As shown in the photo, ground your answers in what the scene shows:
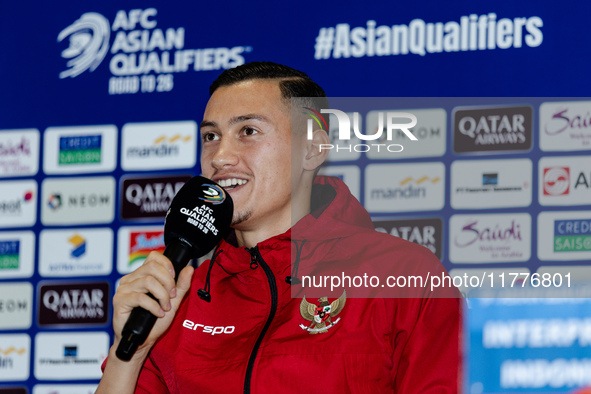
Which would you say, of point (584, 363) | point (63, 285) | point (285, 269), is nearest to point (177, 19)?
point (63, 285)

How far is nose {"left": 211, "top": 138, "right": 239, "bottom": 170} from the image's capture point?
152 cm

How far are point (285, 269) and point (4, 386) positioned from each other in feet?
4.55

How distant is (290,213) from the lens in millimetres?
1631

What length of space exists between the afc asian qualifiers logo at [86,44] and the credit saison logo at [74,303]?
27.5 inches

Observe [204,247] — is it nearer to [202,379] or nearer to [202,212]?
[202,212]

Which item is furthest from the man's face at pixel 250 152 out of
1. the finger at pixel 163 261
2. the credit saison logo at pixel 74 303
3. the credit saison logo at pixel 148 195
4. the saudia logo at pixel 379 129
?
the credit saison logo at pixel 74 303

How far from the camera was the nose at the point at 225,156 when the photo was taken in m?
1.52

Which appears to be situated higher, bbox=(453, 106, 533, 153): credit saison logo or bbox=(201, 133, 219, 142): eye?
bbox=(453, 106, 533, 153): credit saison logo

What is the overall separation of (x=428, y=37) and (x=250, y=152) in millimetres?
914

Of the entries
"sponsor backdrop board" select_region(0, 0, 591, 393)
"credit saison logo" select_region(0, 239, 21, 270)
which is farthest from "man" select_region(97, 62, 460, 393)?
"credit saison logo" select_region(0, 239, 21, 270)

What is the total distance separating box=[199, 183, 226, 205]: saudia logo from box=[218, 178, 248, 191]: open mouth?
7.3 inches

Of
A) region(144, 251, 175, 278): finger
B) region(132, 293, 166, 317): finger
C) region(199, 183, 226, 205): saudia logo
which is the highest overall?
region(199, 183, 226, 205): saudia logo

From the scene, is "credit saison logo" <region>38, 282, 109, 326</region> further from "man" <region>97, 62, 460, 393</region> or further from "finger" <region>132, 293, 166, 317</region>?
"finger" <region>132, 293, 166, 317</region>

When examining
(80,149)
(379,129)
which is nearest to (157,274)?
(379,129)
